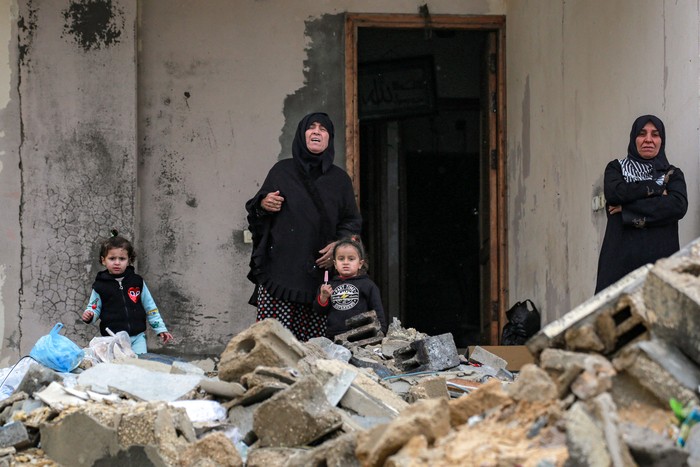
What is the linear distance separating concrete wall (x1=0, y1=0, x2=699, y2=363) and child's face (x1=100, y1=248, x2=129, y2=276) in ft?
5.30

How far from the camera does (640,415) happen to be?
Answer: 3.42m

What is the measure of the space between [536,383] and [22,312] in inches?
231

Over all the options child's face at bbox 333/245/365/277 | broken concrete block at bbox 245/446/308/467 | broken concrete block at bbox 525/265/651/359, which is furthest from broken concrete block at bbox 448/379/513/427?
child's face at bbox 333/245/365/277

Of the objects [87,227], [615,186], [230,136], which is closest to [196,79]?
[230,136]

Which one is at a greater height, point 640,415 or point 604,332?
point 604,332

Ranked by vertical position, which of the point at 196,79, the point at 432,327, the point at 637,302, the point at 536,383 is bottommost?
the point at 432,327

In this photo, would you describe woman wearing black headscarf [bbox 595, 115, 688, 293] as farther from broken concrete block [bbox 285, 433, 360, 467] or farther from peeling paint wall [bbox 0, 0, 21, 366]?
peeling paint wall [bbox 0, 0, 21, 366]

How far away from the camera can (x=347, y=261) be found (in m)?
6.90

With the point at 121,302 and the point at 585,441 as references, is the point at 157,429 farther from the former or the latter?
the point at 121,302

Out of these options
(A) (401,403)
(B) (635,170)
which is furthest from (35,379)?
(B) (635,170)

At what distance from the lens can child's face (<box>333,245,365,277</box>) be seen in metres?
6.89

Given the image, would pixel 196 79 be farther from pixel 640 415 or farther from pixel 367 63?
pixel 640 415

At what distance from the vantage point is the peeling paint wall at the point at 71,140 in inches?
332

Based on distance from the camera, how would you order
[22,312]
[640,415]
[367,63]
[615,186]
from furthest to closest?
[367,63]
[22,312]
[615,186]
[640,415]
